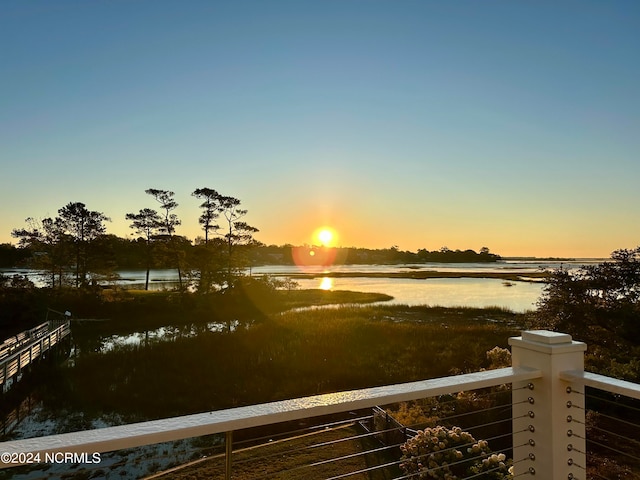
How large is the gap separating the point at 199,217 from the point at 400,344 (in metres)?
19.4

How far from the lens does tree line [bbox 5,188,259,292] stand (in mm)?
23953

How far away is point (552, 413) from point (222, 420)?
1223 mm

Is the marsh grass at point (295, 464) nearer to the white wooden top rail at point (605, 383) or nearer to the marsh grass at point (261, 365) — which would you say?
the marsh grass at point (261, 365)

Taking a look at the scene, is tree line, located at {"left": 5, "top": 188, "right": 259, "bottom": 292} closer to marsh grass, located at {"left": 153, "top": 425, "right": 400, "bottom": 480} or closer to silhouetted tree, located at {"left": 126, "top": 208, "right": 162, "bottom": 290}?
silhouetted tree, located at {"left": 126, "top": 208, "right": 162, "bottom": 290}

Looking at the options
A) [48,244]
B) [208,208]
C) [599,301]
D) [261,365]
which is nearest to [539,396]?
[599,301]

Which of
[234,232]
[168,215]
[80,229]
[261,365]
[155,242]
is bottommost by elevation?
[261,365]

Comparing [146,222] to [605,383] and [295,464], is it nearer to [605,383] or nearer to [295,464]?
[295,464]

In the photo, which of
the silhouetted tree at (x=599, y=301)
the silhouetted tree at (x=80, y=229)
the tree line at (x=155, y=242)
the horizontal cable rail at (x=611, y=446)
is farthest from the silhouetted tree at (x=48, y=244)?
the horizontal cable rail at (x=611, y=446)

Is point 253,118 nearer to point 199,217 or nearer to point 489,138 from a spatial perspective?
point 489,138

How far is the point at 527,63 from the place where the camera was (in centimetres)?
771

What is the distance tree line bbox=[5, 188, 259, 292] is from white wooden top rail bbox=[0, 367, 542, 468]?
25717 mm

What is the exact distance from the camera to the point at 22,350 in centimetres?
1111

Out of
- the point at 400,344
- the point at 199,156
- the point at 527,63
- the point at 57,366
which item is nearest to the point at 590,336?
the point at 400,344

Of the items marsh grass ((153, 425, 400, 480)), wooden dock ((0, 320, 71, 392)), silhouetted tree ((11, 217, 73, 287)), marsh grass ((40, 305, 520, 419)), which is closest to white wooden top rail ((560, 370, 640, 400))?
marsh grass ((153, 425, 400, 480))
